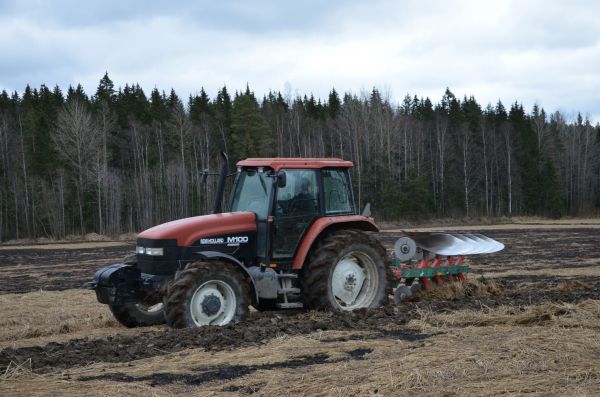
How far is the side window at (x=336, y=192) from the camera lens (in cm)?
1058

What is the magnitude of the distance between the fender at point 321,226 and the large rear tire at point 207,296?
1.11 meters

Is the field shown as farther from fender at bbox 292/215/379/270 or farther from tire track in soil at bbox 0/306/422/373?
fender at bbox 292/215/379/270

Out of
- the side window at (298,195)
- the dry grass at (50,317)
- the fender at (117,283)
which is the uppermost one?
the side window at (298,195)

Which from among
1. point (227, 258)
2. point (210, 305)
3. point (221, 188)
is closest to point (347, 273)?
point (227, 258)

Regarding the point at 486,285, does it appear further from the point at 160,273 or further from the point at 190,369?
the point at 190,369

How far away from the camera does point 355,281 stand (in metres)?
10.6

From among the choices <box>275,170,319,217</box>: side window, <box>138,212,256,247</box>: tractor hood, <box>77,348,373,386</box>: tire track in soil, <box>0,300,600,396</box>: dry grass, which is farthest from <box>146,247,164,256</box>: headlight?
<box>77,348,373,386</box>: tire track in soil

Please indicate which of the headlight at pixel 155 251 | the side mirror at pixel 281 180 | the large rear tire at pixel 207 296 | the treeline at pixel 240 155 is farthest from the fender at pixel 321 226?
the treeline at pixel 240 155

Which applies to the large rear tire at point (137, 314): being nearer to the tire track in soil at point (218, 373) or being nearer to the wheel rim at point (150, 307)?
the wheel rim at point (150, 307)

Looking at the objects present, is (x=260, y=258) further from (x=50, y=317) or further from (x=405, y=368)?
(x=405, y=368)

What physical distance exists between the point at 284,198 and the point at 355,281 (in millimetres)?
1758

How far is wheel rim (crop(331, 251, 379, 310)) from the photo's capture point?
10.4 m

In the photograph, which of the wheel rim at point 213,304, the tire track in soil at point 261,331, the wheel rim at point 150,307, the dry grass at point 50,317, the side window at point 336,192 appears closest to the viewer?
the tire track in soil at point 261,331

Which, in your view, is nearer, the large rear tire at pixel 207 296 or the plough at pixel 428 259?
the large rear tire at pixel 207 296
